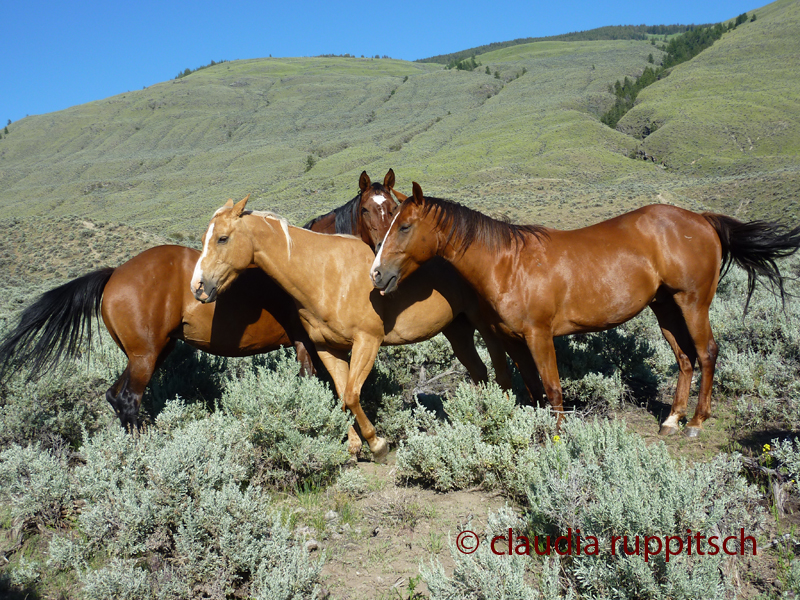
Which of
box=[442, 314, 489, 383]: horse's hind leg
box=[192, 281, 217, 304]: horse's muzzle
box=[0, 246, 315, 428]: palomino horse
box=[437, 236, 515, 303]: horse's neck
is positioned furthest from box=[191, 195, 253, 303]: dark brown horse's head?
box=[442, 314, 489, 383]: horse's hind leg

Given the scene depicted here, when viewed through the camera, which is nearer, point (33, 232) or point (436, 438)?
point (436, 438)

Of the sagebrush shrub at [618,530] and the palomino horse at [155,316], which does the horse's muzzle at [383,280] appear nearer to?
the palomino horse at [155,316]

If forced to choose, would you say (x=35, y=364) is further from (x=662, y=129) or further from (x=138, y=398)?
(x=662, y=129)

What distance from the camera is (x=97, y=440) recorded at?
148 inches

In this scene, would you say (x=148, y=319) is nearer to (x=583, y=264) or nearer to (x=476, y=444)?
(x=476, y=444)

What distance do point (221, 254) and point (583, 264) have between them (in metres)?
3.33

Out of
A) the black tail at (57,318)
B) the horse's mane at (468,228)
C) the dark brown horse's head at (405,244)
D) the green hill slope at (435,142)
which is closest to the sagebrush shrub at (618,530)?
the dark brown horse's head at (405,244)

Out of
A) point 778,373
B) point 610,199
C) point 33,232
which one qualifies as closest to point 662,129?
point 610,199

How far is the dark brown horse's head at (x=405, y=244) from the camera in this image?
15.0ft

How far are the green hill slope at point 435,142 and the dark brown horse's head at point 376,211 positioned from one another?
28257 mm

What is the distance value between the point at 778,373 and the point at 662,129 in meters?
76.2

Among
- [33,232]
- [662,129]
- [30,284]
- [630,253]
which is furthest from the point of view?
[662,129]

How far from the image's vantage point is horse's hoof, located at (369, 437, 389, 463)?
5.08m

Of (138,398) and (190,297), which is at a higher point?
(190,297)
